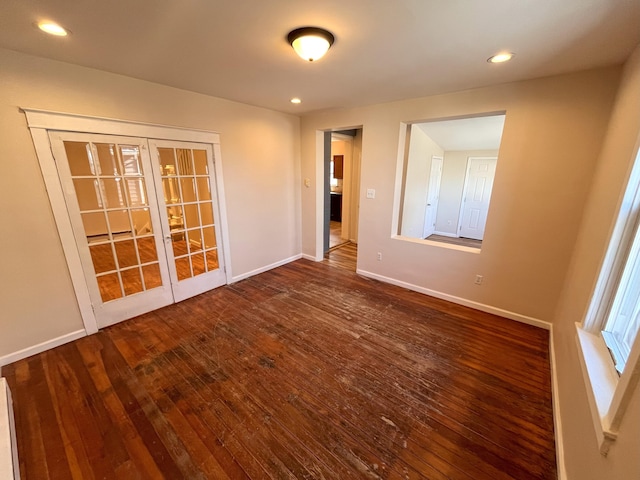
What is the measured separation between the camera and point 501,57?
1.95 meters

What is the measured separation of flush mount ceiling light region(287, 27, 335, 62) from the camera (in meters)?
1.62

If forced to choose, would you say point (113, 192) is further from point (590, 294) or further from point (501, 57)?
point (590, 294)

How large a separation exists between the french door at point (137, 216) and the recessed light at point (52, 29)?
858mm

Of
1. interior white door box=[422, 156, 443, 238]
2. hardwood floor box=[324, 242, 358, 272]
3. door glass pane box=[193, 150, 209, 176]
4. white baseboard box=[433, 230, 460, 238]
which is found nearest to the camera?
door glass pane box=[193, 150, 209, 176]

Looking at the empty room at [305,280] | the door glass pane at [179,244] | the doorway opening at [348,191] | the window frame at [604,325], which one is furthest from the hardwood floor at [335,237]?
the window frame at [604,325]

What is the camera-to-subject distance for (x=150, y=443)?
5.05ft

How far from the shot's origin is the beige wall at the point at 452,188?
621 cm

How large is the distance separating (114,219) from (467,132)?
585 centimetres

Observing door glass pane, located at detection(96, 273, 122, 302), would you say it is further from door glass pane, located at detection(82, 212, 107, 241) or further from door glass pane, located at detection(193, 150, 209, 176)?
door glass pane, located at detection(193, 150, 209, 176)

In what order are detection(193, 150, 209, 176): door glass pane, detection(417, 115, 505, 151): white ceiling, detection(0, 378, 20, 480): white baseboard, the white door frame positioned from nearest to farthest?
detection(0, 378, 20, 480): white baseboard, the white door frame, detection(193, 150, 209, 176): door glass pane, detection(417, 115, 505, 151): white ceiling

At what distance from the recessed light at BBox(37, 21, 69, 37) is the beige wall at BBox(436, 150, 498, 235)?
22.7 feet

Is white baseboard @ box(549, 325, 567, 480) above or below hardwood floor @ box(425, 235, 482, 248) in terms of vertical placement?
below

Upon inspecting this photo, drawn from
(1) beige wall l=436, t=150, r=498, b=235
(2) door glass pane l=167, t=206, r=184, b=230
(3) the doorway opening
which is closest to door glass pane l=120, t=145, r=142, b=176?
(2) door glass pane l=167, t=206, r=184, b=230

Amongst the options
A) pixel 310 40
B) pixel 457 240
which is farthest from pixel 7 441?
pixel 457 240
